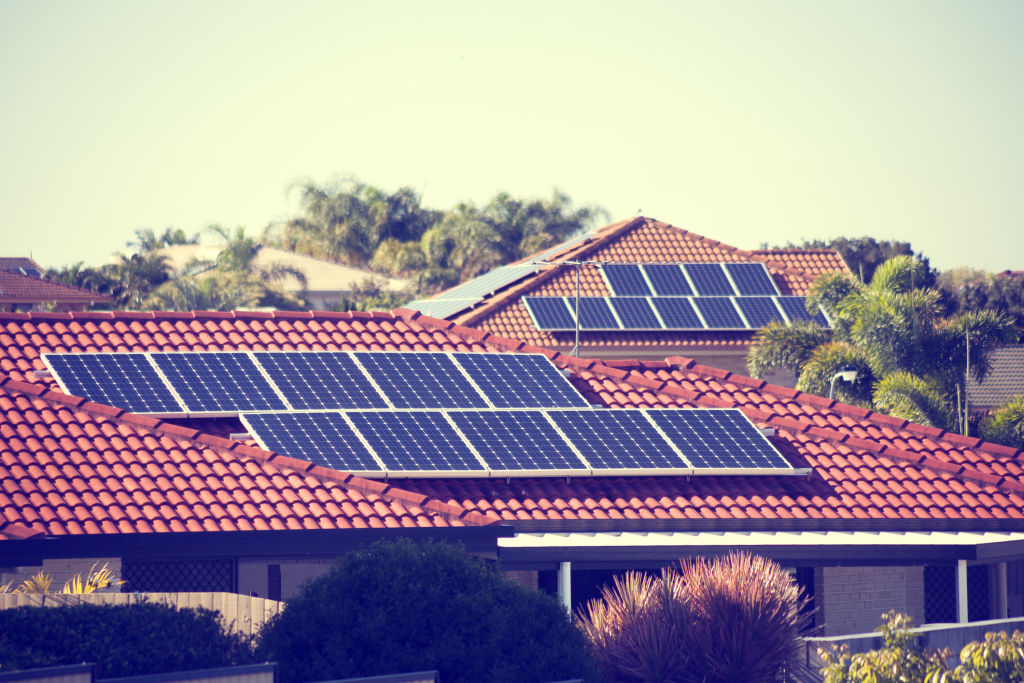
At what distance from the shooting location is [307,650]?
13984mm

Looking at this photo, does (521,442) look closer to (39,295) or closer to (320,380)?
(320,380)

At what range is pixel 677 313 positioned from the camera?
44469 mm

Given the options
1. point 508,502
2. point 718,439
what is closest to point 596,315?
point 718,439

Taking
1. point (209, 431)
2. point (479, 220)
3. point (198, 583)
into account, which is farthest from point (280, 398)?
point (479, 220)

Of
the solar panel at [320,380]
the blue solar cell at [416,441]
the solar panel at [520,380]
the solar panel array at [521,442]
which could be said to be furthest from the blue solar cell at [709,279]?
the blue solar cell at [416,441]

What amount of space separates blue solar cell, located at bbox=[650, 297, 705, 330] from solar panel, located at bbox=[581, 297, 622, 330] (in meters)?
1.71

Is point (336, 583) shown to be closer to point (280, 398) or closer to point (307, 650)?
point (307, 650)

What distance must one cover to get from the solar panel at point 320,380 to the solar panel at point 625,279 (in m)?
23.5

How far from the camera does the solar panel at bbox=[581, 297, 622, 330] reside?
141 feet

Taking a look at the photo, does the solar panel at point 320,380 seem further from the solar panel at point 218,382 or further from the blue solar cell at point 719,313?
the blue solar cell at point 719,313

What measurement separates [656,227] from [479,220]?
35519mm

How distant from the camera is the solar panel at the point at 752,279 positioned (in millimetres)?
47031

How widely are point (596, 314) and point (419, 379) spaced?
848 inches

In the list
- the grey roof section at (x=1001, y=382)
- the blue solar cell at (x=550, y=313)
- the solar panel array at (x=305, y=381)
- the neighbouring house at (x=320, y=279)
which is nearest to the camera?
the solar panel array at (x=305, y=381)
